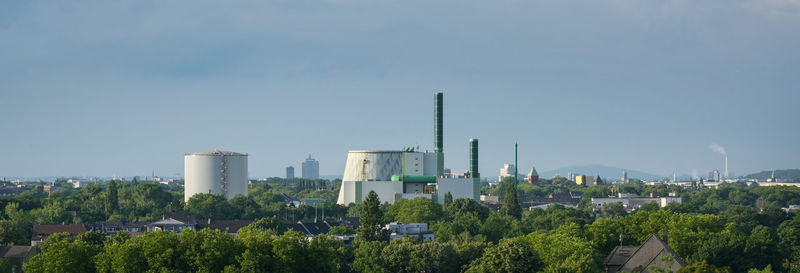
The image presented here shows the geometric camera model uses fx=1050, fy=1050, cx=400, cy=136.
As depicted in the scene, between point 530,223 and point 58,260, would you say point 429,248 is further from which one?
point 530,223

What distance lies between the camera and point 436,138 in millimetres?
175625

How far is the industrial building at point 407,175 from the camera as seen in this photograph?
167 m

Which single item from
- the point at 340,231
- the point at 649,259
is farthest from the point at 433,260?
the point at 340,231

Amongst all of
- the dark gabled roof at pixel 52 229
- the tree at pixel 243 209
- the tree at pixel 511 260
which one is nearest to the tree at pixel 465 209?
the tree at pixel 243 209

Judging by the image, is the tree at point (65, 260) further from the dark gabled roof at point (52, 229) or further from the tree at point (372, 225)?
the dark gabled roof at point (52, 229)

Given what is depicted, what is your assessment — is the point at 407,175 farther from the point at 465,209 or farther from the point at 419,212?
the point at 419,212

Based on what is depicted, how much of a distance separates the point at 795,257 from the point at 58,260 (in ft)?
180

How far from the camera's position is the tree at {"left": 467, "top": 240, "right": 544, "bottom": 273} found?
63688mm

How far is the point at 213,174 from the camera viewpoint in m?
166

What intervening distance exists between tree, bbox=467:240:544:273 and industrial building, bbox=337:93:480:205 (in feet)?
325

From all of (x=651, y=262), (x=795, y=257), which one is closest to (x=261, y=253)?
(x=651, y=262)

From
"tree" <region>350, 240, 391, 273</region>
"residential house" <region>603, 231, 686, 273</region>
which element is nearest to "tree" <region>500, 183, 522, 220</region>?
"tree" <region>350, 240, 391, 273</region>

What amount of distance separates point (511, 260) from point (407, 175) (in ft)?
356

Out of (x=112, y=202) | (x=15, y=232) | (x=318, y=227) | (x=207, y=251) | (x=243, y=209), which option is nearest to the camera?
(x=207, y=251)
